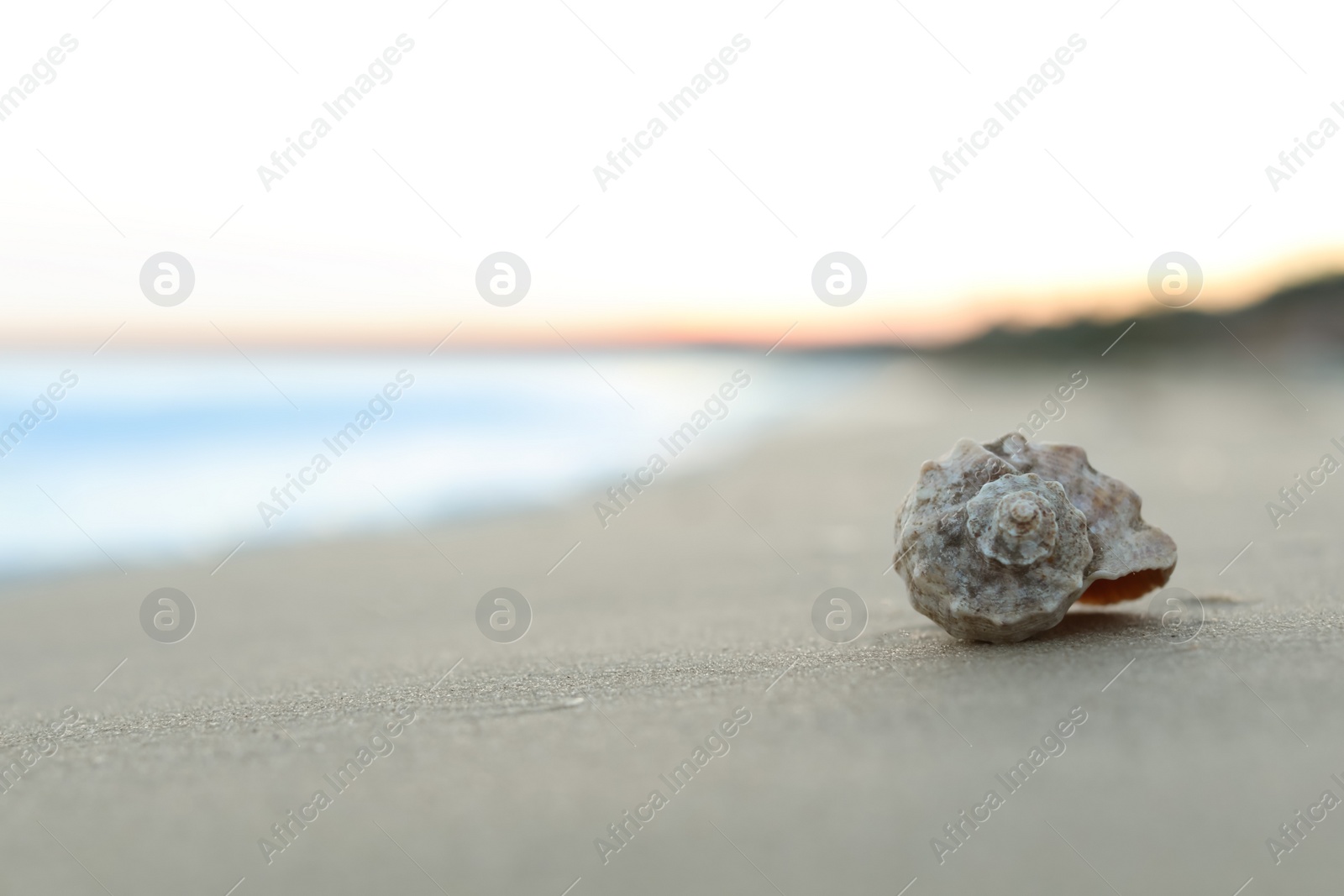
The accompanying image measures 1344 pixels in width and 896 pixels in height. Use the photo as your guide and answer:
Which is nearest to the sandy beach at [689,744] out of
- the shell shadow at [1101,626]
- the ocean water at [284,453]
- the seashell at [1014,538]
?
the shell shadow at [1101,626]

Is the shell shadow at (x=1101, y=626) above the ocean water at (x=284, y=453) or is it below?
below

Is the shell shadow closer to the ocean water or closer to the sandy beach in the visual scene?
the sandy beach

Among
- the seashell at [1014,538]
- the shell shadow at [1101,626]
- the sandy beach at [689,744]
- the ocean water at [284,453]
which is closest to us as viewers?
the sandy beach at [689,744]

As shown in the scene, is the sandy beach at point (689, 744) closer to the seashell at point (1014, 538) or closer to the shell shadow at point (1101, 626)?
the shell shadow at point (1101, 626)

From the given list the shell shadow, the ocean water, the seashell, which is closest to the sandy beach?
the shell shadow

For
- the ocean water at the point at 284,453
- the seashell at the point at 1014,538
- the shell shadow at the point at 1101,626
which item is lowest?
the shell shadow at the point at 1101,626

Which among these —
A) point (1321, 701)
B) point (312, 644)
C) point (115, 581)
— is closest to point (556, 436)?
point (115, 581)

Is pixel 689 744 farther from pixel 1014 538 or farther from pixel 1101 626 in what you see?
pixel 1101 626
